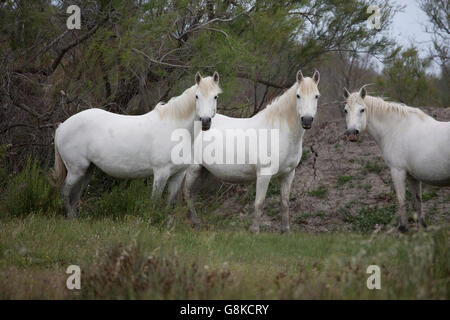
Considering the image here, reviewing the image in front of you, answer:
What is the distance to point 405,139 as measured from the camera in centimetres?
650

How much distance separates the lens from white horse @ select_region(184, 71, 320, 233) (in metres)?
6.23

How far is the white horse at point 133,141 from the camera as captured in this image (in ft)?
20.8

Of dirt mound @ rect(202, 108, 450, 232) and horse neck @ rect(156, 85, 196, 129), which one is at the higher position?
horse neck @ rect(156, 85, 196, 129)

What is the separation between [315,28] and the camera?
32.8 feet

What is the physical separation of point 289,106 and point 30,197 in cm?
377

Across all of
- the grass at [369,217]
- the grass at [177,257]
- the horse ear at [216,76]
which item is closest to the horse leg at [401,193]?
the grass at [177,257]

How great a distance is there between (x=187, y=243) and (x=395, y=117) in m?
3.49

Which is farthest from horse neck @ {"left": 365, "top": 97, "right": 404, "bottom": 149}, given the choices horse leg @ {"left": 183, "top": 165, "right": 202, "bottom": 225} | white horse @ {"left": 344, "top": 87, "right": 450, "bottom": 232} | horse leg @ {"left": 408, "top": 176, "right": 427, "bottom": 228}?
horse leg @ {"left": 183, "top": 165, "right": 202, "bottom": 225}

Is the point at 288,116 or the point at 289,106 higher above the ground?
the point at 289,106

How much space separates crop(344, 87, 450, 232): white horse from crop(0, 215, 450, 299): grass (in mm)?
1279
